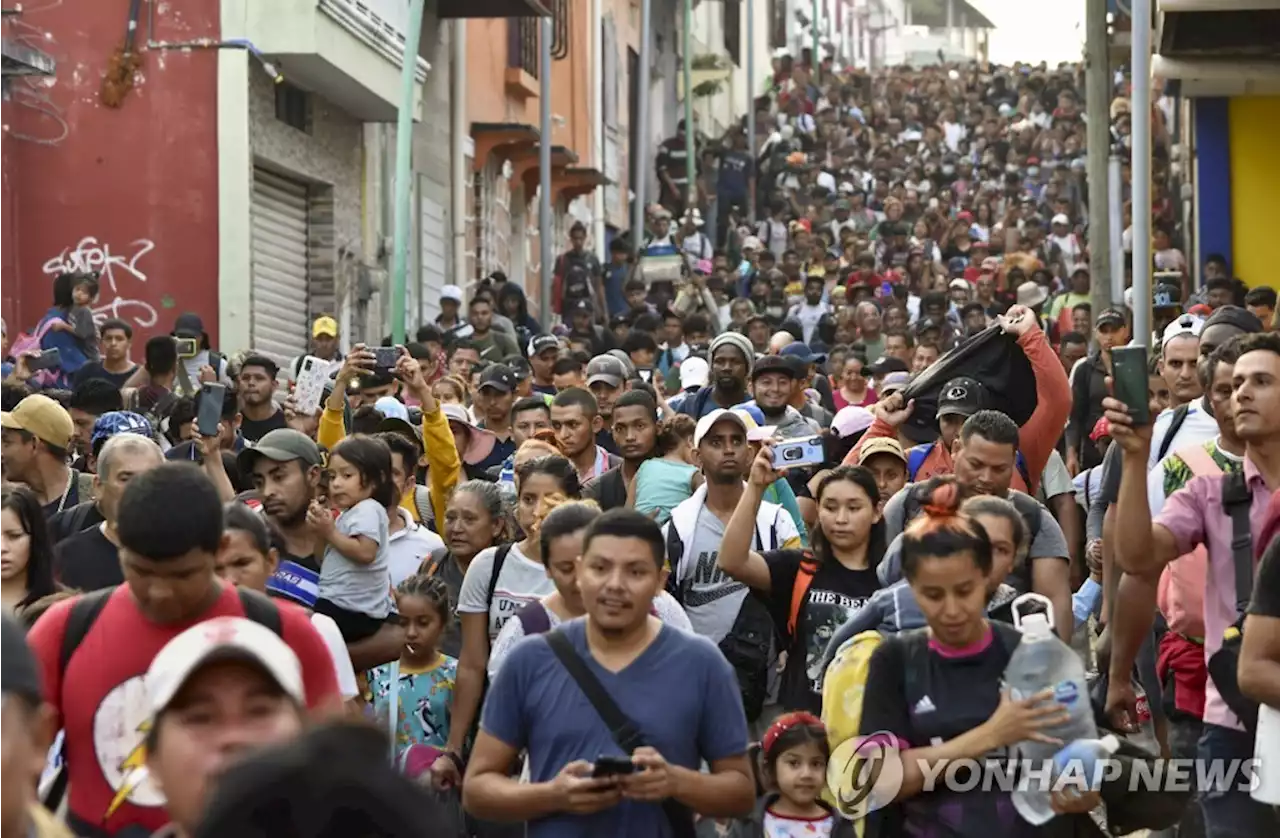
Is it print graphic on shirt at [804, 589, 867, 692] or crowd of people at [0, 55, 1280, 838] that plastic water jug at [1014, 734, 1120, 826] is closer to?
crowd of people at [0, 55, 1280, 838]

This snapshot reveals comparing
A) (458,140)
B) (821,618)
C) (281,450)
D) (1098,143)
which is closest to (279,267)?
(458,140)

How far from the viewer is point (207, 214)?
68.2 ft

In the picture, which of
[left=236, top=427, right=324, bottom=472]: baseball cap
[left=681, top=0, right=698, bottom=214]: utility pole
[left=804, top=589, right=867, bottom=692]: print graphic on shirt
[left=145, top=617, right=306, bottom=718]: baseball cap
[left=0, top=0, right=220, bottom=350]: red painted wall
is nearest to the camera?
[left=145, top=617, right=306, bottom=718]: baseball cap

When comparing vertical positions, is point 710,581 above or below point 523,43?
below

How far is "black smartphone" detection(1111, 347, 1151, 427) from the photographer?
21.7 ft

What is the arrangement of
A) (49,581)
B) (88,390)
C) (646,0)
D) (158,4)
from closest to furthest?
(49,581) → (88,390) → (158,4) → (646,0)

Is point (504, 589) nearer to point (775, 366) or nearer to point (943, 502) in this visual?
point (943, 502)

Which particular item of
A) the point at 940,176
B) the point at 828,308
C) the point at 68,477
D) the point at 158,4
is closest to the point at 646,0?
the point at 940,176

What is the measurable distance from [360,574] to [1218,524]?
3.27 m

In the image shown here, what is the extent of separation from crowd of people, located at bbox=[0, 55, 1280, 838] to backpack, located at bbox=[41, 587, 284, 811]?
1cm

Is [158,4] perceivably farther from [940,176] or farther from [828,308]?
[940,176]

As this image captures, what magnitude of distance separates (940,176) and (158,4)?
21.2m

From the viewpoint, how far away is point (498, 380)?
13.9 m

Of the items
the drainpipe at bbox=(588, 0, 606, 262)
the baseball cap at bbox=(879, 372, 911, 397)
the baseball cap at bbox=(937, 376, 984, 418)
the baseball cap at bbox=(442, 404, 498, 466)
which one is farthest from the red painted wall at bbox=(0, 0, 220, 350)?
the drainpipe at bbox=(588, 0, 606, 262)
